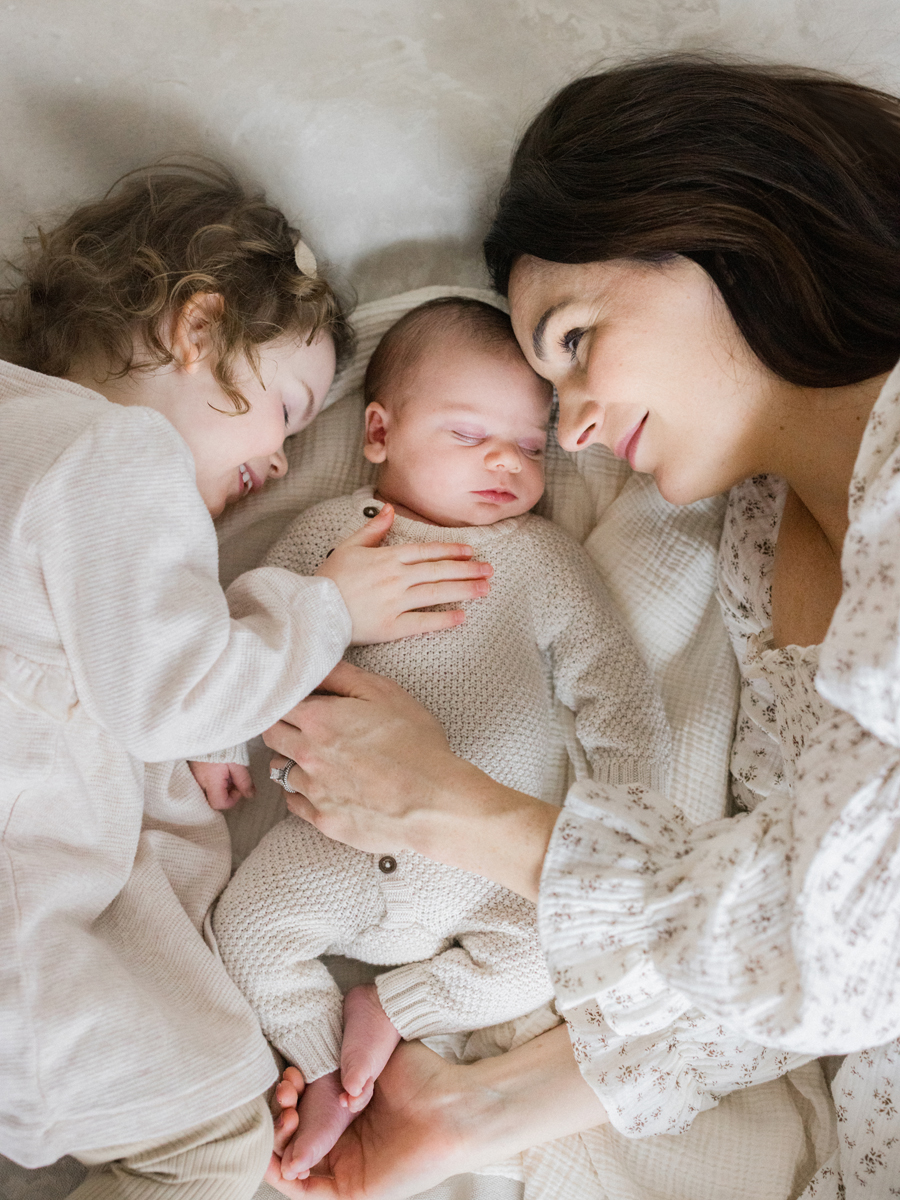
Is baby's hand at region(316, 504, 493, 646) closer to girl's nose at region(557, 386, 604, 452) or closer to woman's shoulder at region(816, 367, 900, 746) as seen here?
girl's nose at region(557, 386, 604, 452)

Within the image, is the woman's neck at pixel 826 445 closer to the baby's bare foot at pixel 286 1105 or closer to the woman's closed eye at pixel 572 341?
the woman's closed eye at pixel 572 341

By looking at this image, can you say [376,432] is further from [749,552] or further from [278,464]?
[749,552]

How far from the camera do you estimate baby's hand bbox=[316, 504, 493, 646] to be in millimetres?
1467

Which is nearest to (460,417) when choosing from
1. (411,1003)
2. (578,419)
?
(578,419)

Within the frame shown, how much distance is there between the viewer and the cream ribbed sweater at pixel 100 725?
1198mm

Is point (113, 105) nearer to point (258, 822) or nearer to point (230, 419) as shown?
point (230, 419)

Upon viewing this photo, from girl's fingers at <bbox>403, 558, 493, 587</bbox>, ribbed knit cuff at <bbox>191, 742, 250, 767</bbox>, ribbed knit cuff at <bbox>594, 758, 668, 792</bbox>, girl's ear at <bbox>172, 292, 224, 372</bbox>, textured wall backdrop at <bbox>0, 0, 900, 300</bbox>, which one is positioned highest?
textured wall backdrop at <bbox>0, 0, 900, 300</bbox>

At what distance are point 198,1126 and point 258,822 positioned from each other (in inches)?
20.4

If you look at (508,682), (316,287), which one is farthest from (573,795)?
(316,287)

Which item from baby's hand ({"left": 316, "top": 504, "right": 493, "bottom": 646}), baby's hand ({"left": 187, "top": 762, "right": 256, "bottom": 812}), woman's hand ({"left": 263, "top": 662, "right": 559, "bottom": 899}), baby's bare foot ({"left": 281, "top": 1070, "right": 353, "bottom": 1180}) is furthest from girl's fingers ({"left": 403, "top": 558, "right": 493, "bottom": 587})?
baby's bare foot ({"left": 281, "top": 1070, "right": 353, "bottom": 1180})

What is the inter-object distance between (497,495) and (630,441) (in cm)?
29

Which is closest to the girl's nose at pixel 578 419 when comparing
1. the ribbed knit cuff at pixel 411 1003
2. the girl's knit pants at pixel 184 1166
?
the ribbed knit cuff at pixel 411 1003

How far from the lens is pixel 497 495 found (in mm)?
1673

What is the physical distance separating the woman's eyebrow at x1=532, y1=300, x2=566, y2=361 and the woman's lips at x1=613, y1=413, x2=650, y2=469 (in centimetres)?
17
